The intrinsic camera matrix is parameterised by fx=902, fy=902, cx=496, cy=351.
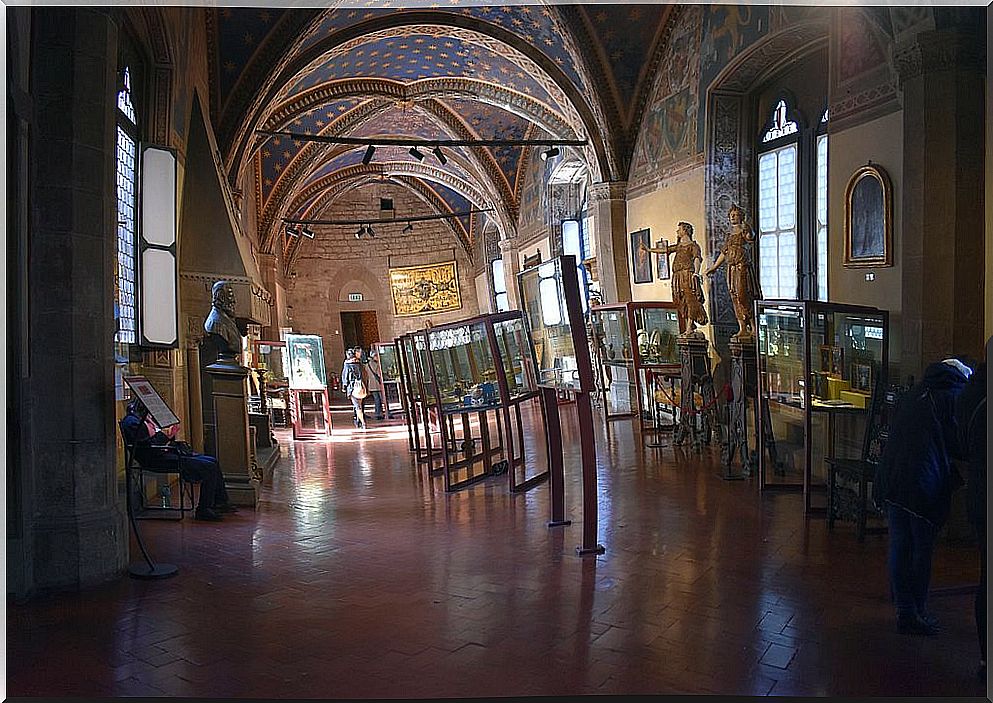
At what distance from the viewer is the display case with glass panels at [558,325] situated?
5.78m

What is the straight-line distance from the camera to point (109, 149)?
206 inches

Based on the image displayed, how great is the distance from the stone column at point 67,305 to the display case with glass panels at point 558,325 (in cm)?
278

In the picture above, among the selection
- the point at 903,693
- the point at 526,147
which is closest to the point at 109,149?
the point at 903,693

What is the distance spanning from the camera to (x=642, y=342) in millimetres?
12586

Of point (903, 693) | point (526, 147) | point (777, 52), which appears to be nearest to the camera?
point (903, 693)

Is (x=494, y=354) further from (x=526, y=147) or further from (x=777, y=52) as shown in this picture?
(x=526, y=147)

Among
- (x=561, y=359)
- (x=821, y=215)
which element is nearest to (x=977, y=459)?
(x=561, y=359)

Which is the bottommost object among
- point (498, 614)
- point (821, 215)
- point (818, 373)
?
point (498, 614)

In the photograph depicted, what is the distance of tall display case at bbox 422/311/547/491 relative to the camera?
7.92m

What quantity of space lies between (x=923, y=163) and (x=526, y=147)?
15633mm

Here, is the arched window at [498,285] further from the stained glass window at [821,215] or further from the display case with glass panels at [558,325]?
the display case with glass panels at [558,325]

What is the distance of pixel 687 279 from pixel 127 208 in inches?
260

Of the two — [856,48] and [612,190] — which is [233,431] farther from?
[612,190]

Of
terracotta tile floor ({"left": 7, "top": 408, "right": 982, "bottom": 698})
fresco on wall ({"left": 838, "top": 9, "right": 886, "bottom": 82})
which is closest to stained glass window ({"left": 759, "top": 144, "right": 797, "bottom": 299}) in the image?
fresco on wall ({"left": 838, "top": 9, "right": 886, "bottom": 82})
